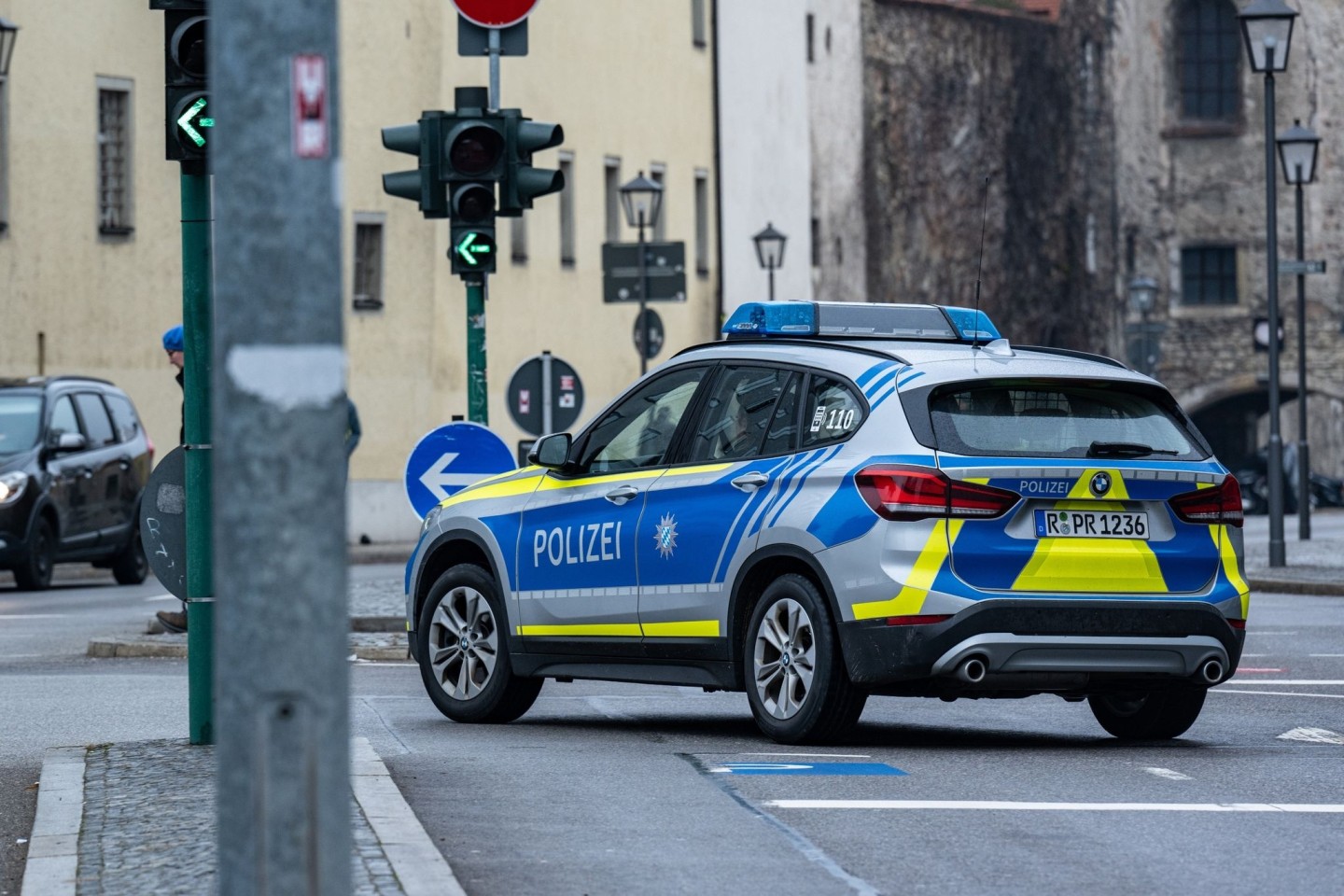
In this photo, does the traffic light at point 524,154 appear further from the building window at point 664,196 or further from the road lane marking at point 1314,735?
the building window at point 664,196

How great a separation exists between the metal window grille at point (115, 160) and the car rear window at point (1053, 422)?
2797 cm

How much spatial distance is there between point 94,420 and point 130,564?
182cm

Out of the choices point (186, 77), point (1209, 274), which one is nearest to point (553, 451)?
point (186, 77)

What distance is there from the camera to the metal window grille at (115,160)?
37.6 metres

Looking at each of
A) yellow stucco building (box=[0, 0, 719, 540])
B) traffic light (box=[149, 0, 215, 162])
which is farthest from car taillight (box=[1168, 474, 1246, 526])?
yellow stucco building (box=[0, 0, 719, 540])

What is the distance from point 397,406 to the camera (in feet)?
140

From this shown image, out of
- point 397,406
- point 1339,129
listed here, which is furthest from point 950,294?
point 397,406

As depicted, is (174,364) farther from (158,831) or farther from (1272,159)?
(1272,159)

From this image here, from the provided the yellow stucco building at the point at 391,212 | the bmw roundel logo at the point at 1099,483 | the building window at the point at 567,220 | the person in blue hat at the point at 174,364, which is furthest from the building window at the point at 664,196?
the bmw roundel logo at the point at 1099,483

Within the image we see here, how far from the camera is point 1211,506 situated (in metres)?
11.1

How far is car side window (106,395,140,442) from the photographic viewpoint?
27.6 meters

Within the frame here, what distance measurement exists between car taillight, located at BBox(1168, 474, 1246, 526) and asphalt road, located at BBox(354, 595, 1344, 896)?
0.90m

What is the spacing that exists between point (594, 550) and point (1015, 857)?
14.1 ft

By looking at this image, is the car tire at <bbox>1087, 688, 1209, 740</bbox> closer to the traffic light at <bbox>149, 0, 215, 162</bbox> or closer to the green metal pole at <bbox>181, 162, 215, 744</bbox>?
the green metal pole at <bbox>181, 162, 215, 744</bbox>
